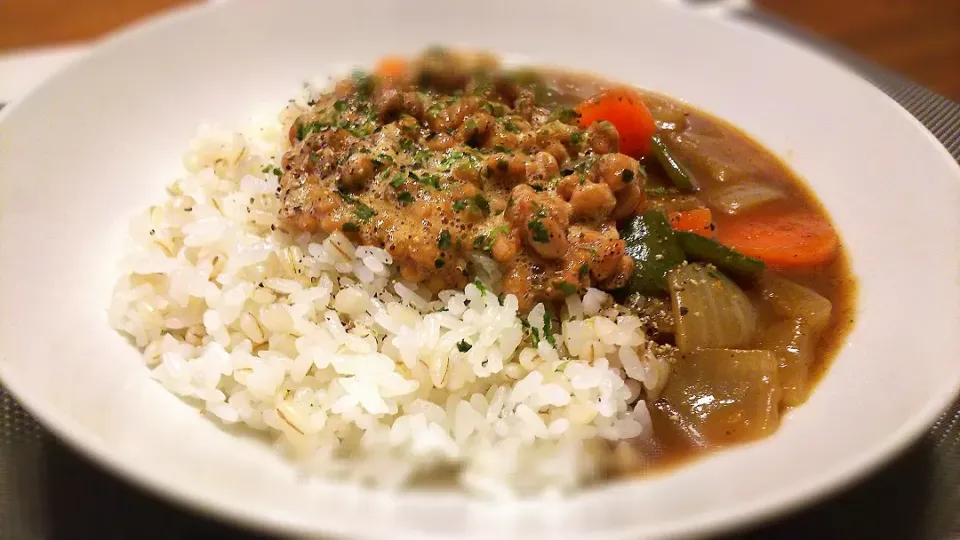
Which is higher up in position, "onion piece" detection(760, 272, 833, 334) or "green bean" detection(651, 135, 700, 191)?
"green bean" detection(651, 135, 700, 191)

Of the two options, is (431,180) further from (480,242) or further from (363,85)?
(363,85)

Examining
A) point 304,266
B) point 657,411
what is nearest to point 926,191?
point 657,411

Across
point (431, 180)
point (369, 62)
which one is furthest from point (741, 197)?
point (369, 62)

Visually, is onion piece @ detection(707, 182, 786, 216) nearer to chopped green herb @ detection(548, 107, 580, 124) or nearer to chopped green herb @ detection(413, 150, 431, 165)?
chopped green herb @ detection(548, 107, 580, 124)

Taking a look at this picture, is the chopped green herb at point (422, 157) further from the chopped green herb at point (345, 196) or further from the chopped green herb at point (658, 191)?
the chopped green herb at point (658, 191)

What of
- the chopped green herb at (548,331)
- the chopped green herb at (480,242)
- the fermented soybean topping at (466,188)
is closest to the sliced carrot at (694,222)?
the fermented soybean topping at (466,188)

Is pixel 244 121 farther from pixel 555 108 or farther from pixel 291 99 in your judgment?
pixel 555 108

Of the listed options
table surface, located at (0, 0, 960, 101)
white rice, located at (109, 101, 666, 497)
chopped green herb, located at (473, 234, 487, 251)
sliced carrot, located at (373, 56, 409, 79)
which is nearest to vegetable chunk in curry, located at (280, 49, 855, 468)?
chopped green herb, located at (473, 234, 487, 251)
